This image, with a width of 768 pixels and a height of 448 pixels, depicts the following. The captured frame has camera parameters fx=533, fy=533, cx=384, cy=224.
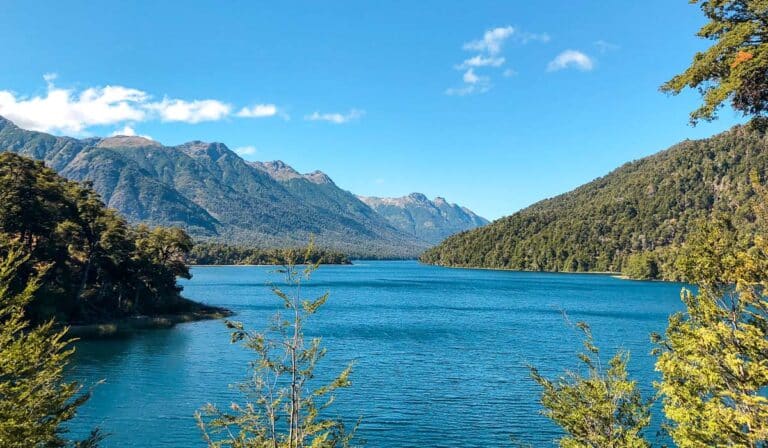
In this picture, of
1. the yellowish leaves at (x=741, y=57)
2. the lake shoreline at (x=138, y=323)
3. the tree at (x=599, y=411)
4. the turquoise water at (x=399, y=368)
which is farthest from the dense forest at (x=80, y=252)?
the yellowish leaves at (x=741, y=57)

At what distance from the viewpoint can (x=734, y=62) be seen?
68.9ft

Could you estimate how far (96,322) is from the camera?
83.1 m

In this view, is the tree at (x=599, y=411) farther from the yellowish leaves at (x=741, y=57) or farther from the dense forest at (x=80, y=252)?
the dense forest at (x=80, y=252)

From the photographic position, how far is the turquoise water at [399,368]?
40781 mm

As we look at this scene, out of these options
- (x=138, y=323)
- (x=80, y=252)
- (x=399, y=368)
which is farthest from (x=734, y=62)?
(x=80, y=252)

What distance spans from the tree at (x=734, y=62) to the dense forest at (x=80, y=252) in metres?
69.0

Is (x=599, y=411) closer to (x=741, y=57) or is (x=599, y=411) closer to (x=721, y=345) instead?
(x=721, y=345)

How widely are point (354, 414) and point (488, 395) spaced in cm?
1351

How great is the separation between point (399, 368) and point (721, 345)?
43.8 metres

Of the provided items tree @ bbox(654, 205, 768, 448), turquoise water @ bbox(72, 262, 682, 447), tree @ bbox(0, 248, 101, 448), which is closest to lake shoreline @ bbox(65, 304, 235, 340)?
turquoise water @ bbox(72, 262, 682, 447)

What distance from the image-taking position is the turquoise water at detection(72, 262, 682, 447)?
4078cm

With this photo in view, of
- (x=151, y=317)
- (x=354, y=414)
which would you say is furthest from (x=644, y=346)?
(x=151, y=317)

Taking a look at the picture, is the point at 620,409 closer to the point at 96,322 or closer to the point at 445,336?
the point at 445,336

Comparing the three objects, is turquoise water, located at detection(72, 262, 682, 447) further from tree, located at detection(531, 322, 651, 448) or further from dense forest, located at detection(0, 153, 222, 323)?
tree, located at detection(531, 322, 651, 448)
